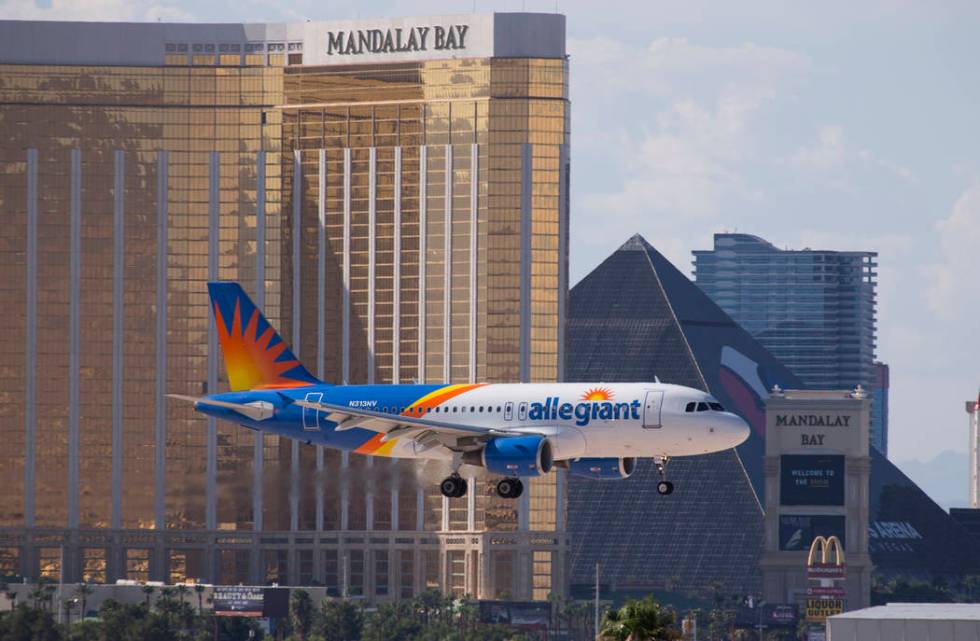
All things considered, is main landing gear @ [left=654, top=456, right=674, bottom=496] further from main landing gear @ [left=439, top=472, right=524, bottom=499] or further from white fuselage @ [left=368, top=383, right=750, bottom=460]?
main landing gear @ [left=439, top=472, right=524, bottom=499]

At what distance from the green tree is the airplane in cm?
3634

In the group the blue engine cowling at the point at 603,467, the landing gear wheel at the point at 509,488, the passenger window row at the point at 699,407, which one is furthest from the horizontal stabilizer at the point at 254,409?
the passenger window row at the point at 699,407


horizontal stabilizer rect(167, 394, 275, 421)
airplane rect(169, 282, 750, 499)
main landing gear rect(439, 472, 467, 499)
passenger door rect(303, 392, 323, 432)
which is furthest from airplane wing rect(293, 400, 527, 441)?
horizontal stabilizer rect(167, 394, 275, 421)

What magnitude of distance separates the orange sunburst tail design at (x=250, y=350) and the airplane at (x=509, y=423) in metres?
6.55

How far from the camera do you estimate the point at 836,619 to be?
180 m

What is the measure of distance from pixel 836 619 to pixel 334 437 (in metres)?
39.2

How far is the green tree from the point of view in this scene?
4535 inches

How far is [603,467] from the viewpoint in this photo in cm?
16112

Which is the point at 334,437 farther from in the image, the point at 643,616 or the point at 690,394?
the point at 643,616

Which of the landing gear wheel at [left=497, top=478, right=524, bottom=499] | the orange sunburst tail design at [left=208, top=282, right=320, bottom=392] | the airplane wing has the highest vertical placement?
the orange sunburst tail design at [left=208, top=282, right=320, bottom=392]

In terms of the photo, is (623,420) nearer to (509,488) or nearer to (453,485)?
(509,488)

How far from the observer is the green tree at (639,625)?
115188mm

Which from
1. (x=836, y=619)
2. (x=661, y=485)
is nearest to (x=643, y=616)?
(x=661, y=485)

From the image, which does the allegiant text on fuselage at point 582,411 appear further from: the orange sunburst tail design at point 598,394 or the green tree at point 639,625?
the green tree at point 639,625
